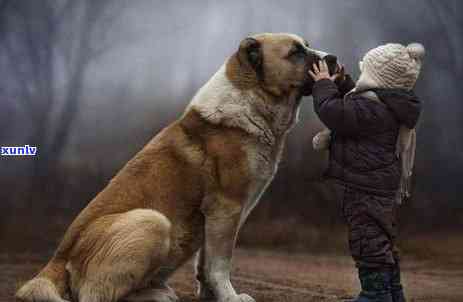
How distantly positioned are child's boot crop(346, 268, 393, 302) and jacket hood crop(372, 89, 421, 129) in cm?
105

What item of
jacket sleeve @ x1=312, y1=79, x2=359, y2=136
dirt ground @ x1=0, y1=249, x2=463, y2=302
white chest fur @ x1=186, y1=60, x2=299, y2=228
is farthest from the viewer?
dirt ground @ x1=0, y1=249, x2=463, y2=302

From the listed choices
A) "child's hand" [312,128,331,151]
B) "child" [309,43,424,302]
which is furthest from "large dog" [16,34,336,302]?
"child" [309,43,424,302]

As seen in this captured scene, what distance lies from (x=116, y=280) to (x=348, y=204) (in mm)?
1665

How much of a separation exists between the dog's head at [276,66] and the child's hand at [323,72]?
0.42ft

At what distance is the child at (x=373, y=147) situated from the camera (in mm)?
4562

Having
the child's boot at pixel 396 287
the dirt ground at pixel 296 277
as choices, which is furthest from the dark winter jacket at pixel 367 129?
the dirt ground at pixel 296 277

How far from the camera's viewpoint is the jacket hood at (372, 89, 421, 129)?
4.56 meters

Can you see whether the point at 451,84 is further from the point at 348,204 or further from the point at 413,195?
the point at 348,204

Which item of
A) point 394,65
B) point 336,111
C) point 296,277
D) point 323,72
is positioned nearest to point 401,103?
point 394,65

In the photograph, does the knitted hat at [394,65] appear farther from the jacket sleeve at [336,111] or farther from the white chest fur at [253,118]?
the white chest fur at [253,118]

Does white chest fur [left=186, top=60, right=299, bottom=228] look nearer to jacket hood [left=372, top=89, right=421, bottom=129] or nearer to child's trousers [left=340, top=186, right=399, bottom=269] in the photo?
child's trousers [left=340, top=186, right=399, bottom=269]

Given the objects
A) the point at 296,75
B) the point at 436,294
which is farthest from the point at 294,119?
the point at 436,294

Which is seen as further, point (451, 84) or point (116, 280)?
point (451, 84)

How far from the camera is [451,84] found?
1090 centimetres
